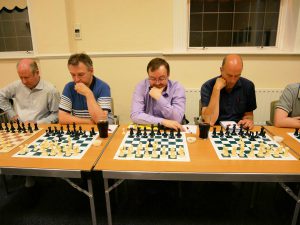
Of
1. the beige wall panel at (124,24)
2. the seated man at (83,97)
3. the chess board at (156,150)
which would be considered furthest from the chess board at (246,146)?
the beige wall panel at (124,24)

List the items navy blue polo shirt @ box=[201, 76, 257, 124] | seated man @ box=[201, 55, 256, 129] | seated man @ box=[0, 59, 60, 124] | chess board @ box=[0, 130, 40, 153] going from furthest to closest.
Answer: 1. seated man @ box=[0, 59, 60, 124]
2. navy blue polo shirt @ box=[201, 76, 257, 124]
3. seated man @ box=[201, 55, 256, 129]
4. chess board @ box=[0, 130, 40, 153]

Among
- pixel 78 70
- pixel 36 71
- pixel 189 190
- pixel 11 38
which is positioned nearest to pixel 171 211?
pixel 189 190

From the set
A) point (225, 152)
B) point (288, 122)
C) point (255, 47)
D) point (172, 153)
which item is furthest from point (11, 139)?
point (255, 47)

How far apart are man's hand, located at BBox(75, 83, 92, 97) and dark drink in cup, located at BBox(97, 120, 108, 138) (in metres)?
0.44

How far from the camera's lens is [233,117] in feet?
7.30

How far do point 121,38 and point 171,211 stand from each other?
239 cm

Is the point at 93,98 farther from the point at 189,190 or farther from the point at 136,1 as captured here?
the point at 136,1

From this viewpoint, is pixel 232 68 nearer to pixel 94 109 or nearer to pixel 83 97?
pixel 94 109

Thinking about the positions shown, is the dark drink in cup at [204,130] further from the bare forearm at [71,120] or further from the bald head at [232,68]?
the bare forearm at [71,120]

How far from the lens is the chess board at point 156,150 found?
139 cm

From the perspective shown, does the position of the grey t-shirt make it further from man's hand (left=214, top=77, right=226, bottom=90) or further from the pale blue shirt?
the pale blue shirt

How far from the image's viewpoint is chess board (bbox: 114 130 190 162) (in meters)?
1.39

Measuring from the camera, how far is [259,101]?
3.30m

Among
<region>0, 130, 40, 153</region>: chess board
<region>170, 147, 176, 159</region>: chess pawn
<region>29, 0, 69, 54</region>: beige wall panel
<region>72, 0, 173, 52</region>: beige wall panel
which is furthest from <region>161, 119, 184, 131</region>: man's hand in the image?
<region>29, 0, 69, 54</region>: beige wall panel
